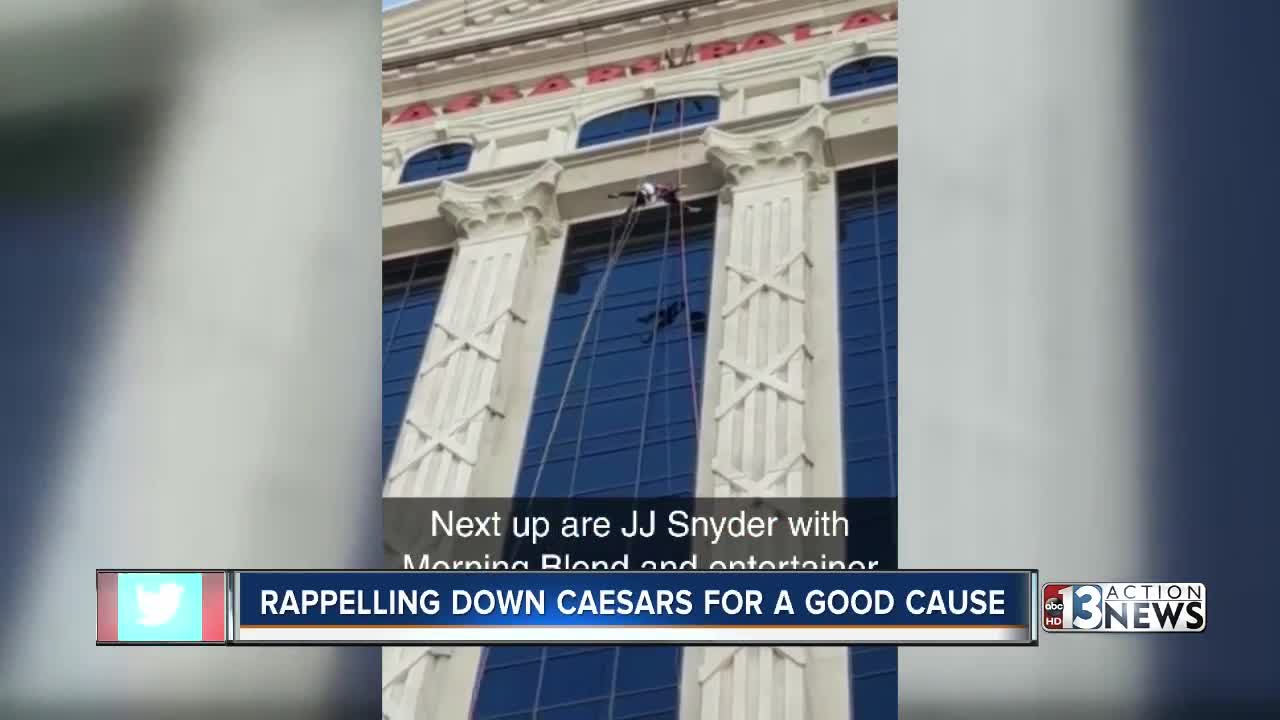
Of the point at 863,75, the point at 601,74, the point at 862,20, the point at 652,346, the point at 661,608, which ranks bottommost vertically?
the point at 661,608

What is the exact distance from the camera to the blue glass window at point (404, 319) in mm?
10992

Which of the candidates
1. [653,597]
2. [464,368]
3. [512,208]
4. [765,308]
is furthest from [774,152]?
[653,597]

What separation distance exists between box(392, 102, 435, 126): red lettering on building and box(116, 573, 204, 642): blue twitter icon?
264cm

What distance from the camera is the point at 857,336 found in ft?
36.2

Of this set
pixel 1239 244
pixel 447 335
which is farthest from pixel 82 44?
pixel 1239 244

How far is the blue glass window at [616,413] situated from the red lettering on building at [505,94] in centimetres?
76

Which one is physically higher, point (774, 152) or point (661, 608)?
point (774, 152)

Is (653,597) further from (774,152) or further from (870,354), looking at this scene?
(774,152)

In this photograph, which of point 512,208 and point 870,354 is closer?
point 870,354

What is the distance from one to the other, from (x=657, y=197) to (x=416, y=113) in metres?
1.26

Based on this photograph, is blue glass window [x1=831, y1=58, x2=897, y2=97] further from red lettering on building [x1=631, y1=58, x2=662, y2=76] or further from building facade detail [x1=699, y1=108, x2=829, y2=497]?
red lettering on building [x1=631, y1=58, x2=662, y2=76]

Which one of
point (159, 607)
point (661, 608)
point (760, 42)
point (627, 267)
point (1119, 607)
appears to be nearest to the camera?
point (661, 608)

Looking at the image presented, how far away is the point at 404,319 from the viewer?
37.0 ft

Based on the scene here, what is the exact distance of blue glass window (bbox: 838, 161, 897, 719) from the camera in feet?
33.4
